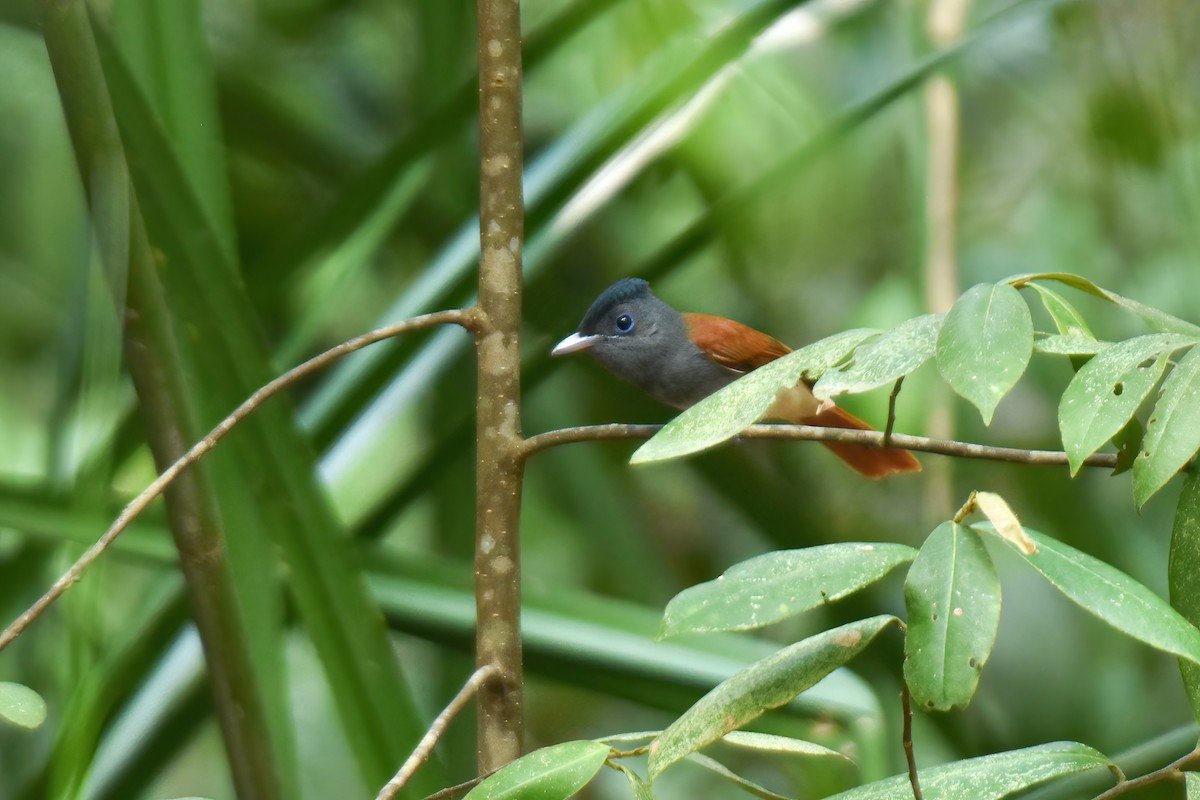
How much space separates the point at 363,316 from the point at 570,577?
776mm

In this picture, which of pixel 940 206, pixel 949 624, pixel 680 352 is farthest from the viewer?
pixel 940 206

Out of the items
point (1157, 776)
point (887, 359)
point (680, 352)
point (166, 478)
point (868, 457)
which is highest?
point (680, 352)

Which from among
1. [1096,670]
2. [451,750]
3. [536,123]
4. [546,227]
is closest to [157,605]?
[451,750]

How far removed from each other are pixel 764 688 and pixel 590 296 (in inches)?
71.1

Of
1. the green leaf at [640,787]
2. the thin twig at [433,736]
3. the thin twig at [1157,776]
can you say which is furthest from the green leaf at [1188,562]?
the thin twig at [433,736]

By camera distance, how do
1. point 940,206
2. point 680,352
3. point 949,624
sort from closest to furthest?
point 949,624 < point 680,352 < point 940,206

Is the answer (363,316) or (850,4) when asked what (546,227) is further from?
(363,316)

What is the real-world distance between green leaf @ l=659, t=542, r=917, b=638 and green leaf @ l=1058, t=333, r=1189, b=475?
0.09 meters

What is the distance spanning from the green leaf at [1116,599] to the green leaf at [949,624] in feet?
0.10

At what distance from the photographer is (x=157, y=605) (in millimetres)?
1388

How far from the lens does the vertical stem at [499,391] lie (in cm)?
74

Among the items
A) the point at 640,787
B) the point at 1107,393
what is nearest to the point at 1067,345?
the point at 1107,393

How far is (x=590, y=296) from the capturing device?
2.35 meters

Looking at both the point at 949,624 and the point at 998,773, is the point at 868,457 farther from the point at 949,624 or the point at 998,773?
the point at 949,624
